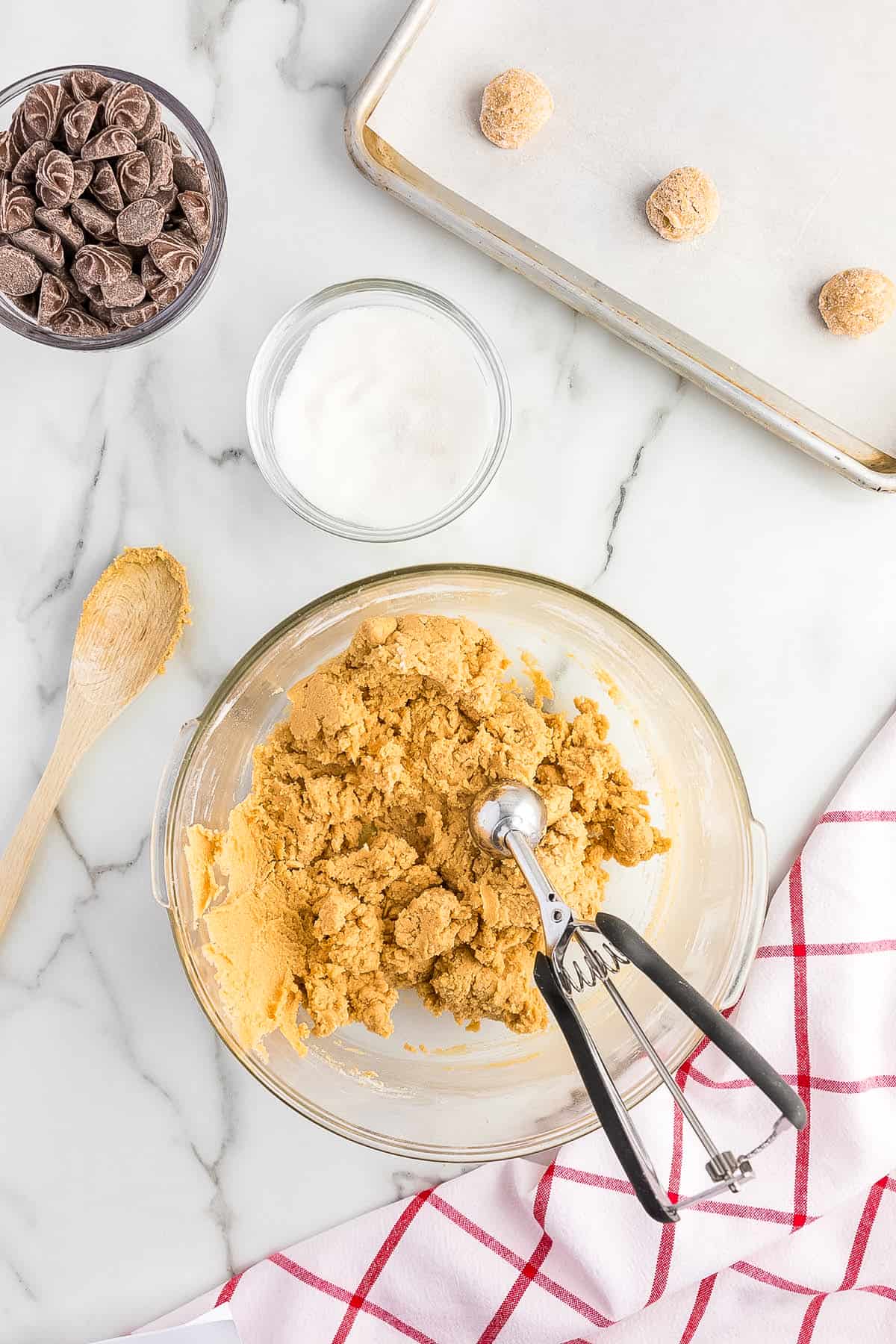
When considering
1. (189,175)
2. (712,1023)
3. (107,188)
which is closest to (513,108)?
(189,175)

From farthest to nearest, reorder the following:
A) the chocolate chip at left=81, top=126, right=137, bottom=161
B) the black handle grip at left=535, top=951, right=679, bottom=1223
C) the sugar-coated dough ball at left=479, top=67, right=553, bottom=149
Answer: the sugar-coated dough ball at left=479, top=67, right=553, bottom=149 → the chocolate chip at left=81, top=126, right=137, bottom=161 → the black handle grip at left=535, top=951, right=679, bottom=1223

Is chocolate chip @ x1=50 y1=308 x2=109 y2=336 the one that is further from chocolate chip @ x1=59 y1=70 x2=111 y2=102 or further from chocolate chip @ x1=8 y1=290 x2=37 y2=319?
chocolate chip @ x1=59 y1=70 x2=111 y2=102

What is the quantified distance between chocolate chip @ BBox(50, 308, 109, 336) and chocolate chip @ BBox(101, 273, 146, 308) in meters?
0.05

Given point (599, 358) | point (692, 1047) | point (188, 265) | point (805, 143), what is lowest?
point (692, 1047)

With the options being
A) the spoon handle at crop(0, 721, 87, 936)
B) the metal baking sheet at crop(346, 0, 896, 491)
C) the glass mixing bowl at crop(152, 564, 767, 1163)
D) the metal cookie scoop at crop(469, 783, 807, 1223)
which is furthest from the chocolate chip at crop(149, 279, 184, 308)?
the metal cookie scoop at crop(469, 783, 807, 1223)

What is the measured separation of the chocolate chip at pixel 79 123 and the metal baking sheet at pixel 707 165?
39 cm

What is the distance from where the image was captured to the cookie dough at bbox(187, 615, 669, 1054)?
140cm

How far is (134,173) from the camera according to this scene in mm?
1369

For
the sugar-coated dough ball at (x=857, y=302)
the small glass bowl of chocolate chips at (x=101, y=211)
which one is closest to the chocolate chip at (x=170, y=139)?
the small glass bowl of chocolate chips at (x=101, y=211)

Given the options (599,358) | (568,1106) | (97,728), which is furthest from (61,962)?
(599,358)

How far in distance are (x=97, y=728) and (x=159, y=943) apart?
0.34 metres

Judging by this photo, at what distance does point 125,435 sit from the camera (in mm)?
1567

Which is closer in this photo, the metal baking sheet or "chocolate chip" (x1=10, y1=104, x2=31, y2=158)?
"chocolate chip" (x1=10, y1=104, x2=31, y2=158)

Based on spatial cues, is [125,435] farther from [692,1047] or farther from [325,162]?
[692,1047]
